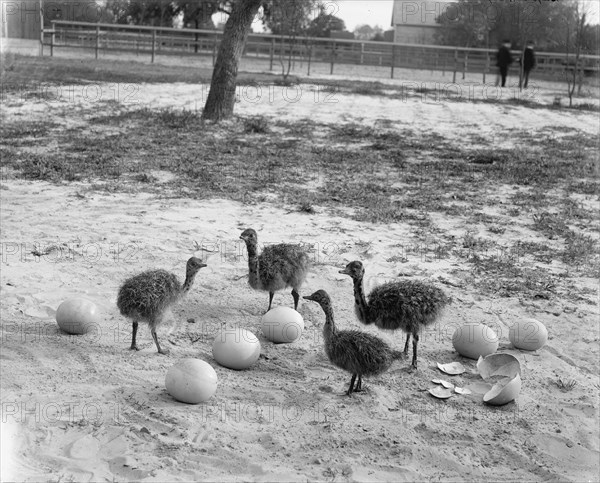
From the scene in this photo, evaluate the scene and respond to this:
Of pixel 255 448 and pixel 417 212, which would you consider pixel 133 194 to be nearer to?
pixel 417 212

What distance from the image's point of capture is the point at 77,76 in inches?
953

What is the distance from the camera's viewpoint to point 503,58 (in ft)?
103

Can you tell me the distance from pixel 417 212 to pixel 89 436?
243 inches

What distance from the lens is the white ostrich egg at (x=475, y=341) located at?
5957mm

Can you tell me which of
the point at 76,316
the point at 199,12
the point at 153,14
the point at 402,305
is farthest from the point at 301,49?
the point at 402,305

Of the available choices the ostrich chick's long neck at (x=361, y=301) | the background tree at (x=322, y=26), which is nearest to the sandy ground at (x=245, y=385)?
the ostrich chick's long neck at (x=361, y=301)

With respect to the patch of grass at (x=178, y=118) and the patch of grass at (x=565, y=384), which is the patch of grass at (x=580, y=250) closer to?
the patch of grass at (x=565, y=384)

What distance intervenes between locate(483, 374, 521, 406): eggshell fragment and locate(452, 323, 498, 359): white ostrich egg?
0.57m

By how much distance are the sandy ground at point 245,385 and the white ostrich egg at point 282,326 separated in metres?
0.09

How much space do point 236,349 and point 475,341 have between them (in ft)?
5.92

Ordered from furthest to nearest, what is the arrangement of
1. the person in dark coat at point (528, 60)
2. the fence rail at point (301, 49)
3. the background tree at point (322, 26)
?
the fence rail at point (301, 49) → the background tree at point (322, 26) → the person in dark coat at point (528, 60)

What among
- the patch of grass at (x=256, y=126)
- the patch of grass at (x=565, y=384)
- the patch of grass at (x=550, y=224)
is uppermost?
the patch of grass at (x=256, y=126)

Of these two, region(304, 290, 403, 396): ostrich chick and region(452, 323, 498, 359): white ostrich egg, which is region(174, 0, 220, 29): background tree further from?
region(304, 290, 403, 396): ostrich chick

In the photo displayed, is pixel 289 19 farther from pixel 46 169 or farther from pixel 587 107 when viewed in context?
pixel 46 169
